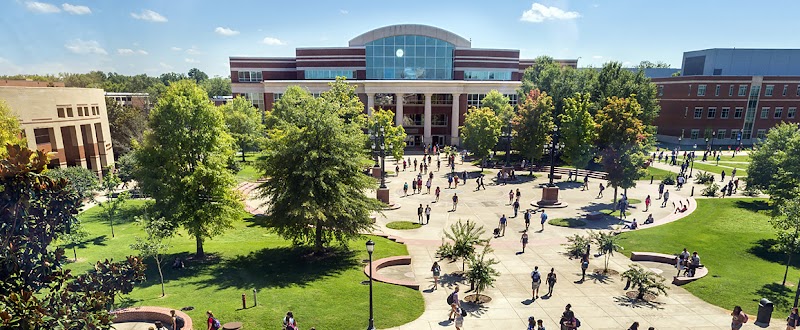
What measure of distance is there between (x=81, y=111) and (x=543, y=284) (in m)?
46.9

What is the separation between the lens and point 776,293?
18312 millimetres

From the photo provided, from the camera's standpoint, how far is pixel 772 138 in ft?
108

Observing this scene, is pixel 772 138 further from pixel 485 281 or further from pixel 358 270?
pixel 358 270

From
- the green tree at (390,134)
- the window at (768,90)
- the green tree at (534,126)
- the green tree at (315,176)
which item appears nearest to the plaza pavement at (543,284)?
the green tree at (315,176)

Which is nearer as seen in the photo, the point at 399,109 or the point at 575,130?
the point at 575,130

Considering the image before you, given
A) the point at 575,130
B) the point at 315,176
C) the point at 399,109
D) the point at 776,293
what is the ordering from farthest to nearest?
1. the point at 399,109
2. the point at 575,130
3. the point at 315,176
4. the point at 776,293

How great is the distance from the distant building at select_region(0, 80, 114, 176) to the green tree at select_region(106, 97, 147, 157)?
3.66 meters

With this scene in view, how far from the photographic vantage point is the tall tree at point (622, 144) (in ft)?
104

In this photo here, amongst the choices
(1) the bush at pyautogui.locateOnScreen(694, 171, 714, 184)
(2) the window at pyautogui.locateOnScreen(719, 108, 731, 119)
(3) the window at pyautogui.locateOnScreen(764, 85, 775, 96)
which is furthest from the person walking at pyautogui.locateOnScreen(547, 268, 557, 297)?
→ (3) the window at pyautogui.locateOnScreen(764, 85, 775, 96)

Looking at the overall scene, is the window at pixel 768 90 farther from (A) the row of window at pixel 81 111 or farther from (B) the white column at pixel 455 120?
(A) the row of window at pixel 81 111

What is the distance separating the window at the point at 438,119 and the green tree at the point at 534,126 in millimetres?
23735

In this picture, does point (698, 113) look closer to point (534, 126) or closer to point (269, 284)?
point (534, 126)

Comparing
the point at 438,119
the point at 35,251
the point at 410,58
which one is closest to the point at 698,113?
the point at 438,119

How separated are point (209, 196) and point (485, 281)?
1337 cm
